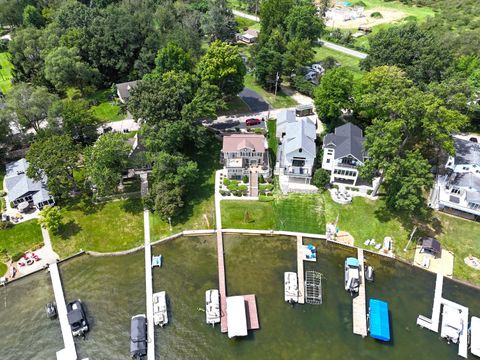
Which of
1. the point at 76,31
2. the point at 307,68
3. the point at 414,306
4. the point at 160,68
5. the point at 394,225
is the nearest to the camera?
the point at 414,306

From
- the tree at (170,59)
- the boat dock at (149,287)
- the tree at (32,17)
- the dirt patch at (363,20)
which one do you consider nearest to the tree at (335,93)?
the tree at (170,59)

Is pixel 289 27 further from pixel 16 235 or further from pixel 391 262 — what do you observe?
pixel 16 235

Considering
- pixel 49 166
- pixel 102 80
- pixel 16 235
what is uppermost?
pixel 102 80

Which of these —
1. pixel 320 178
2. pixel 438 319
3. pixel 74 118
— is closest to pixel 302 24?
pixel 320 178

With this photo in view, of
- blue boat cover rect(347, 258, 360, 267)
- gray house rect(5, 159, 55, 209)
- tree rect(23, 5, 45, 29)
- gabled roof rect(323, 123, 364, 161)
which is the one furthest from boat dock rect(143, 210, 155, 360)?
tree rect(23, 5, 45, 29)

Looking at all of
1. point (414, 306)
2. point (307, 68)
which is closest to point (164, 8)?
point (307, 68)

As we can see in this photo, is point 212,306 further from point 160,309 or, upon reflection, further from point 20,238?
point 20,238

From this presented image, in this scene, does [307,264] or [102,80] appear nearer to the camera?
[307,264]
